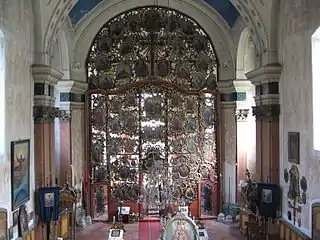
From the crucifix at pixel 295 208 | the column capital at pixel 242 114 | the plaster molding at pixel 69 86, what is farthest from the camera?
the column capital at pixel 242 114

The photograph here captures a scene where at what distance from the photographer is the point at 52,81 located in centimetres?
1539

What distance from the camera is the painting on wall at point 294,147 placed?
13.2m

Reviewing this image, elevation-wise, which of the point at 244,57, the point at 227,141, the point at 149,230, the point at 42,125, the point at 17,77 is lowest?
the point at 149,230

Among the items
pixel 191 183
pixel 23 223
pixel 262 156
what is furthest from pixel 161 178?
pixel 23 223

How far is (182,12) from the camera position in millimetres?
20094

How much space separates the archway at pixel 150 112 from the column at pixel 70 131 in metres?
0.57

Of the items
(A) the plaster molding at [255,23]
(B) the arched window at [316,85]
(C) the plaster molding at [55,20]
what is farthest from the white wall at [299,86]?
(C) the plaster molding at [55,20]

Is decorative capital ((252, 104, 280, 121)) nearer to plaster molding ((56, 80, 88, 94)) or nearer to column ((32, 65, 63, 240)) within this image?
column ((32, 65, 63, 240))

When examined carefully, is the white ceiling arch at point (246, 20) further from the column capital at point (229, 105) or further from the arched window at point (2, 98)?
the column capital at point (229, 105)

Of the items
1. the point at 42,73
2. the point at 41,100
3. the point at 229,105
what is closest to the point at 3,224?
the point at 41,100

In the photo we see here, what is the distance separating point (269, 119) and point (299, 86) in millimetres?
2255

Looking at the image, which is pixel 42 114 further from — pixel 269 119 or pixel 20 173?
pixel 269 119

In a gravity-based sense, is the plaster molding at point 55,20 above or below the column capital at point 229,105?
above

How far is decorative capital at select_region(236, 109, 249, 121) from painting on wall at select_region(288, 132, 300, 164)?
17.9 feet
